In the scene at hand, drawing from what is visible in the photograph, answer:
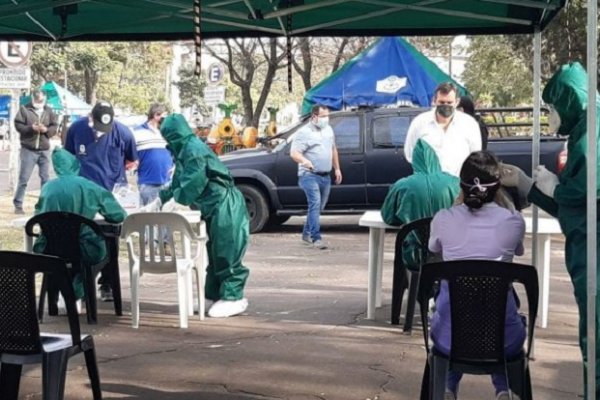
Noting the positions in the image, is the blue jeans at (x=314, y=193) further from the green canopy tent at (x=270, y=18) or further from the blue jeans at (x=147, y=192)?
the green canopy tent at (x=270, y=18)

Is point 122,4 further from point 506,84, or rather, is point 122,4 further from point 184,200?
point 506,84

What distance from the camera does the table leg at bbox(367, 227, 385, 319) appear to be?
8188 millimetres

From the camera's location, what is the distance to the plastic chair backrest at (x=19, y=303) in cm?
492

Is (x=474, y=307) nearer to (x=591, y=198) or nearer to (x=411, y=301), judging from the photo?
(x=591, y=198)

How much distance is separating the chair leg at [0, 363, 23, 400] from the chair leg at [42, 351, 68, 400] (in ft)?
1.09

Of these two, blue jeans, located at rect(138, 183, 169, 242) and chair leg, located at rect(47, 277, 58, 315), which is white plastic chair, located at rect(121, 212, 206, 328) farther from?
blue jeans, located at rect(138, 183, 169, 242)

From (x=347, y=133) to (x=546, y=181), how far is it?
993cm

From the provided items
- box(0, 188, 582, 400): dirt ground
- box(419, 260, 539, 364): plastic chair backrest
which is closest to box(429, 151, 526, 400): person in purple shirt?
box(419, 260, 539, 364): plastic chair backrest

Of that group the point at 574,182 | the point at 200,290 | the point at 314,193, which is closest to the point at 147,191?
the point at 314,193

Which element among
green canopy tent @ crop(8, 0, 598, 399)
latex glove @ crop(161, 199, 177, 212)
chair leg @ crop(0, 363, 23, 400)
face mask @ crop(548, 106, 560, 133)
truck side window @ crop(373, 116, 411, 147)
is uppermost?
green canopy tent @ crop(8, 0, 598, 399)

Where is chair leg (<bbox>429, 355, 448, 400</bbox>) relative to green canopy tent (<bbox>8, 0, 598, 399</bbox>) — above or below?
below

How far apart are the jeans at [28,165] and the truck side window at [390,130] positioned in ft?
18.7

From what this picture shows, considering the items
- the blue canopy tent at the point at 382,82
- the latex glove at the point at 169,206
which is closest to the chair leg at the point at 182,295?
the latex glove at the point at 169,206

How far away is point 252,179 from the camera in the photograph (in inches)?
592
